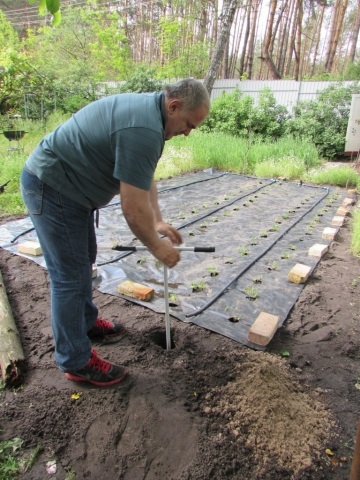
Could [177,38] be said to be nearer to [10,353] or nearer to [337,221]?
[337,221]

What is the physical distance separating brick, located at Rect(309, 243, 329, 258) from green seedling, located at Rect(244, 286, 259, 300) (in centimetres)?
104

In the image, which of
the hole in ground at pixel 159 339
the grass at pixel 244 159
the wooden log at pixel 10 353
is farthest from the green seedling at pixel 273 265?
the grass at pixel 244 159

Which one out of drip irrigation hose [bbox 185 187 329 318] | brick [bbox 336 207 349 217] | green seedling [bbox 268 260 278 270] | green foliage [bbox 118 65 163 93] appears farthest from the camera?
green foliage [bbox 118 65 163 93]

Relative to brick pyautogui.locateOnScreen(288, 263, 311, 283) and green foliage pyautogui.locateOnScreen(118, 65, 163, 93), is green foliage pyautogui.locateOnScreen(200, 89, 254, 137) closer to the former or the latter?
green foliage pyautogui.locateOnScreen(118, 65, 163, 93)

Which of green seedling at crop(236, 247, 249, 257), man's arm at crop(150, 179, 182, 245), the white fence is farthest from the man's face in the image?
the white fence

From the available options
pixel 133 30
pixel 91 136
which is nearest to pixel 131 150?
pixel 91 136

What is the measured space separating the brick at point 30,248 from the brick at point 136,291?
1.07m

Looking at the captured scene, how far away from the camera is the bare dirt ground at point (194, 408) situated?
136 cm

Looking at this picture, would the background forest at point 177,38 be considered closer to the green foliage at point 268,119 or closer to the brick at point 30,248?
the green foliage at point 268,119

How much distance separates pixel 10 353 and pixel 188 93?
164cm

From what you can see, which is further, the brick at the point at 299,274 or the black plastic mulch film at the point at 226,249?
the brick at the point at 299,274

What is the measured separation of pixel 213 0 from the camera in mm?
16625

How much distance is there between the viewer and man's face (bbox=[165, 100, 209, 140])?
52.9 inches

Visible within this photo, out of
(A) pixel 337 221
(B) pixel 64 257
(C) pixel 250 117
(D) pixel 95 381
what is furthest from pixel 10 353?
(C) pixel 250 117
